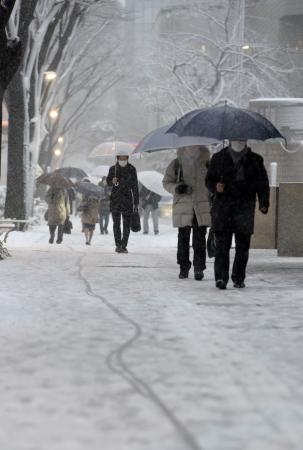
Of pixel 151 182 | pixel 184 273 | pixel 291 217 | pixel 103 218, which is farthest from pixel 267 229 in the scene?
pixel 151 182

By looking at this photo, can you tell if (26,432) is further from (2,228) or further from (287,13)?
(287,13)

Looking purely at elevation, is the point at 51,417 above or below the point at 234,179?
below

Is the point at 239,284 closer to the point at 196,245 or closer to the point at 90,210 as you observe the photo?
the point at 196,245

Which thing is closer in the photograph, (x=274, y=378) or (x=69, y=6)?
(x=274, y=378)

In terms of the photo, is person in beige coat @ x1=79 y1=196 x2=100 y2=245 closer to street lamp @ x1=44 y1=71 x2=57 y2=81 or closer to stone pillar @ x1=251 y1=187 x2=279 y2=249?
stone pillar @ x1=251 y1=187 x2=279 y2=249

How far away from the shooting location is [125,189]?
542 inches

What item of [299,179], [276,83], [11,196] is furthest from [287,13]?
[11,196]

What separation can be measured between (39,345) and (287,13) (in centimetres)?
6094

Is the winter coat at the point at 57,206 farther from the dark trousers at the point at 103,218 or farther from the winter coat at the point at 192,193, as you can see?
the winter coat at the point at 192,193

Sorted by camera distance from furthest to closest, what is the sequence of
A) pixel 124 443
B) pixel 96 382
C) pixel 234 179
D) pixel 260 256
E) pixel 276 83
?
pixel 276 83 < pixel 260 256 < pixel 234 179 < pixel 96 382 < pixel 124 443

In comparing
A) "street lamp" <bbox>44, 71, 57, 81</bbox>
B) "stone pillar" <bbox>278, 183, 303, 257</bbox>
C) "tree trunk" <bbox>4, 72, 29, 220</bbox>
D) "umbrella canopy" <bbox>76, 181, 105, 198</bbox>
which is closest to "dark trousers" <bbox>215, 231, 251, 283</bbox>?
"stone pillar" <bbox>278, 183, 303, 257</bbox>

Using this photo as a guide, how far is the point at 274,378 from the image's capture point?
4.64 metres

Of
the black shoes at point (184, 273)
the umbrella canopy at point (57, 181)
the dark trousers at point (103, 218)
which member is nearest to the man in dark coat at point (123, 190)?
the umbrella canopy at point (57, 181)

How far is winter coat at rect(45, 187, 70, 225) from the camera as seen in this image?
1747 centimetres
